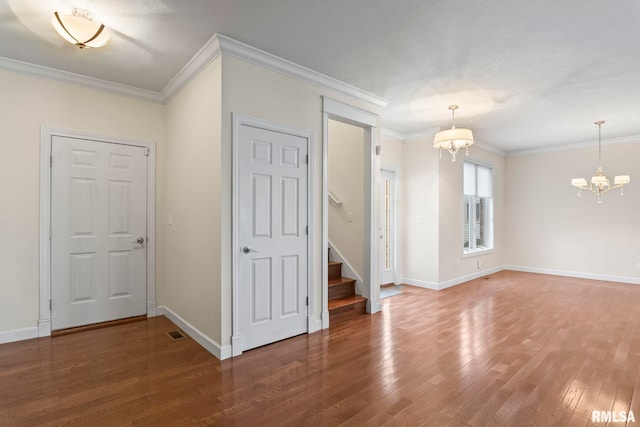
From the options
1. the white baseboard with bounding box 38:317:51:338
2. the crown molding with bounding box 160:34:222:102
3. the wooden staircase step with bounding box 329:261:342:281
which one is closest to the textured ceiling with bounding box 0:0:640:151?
the crown molding with bounding box 160:34:222:102

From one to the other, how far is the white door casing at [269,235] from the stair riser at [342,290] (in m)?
0.86

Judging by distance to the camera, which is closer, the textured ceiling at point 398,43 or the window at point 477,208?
the textured ceiling at point 398,43

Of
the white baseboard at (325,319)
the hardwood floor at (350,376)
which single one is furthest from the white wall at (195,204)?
the white baseboard at (325,319)

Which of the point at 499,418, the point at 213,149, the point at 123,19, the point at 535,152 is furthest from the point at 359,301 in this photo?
the point at 535,152

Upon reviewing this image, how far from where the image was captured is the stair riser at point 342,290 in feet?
14.0

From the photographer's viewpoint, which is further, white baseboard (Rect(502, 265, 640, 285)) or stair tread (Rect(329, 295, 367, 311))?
white baseboard (Rect(502, 265, 640, 285))

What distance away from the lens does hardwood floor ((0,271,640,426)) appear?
6.81 ft

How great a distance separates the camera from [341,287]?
4.36 m

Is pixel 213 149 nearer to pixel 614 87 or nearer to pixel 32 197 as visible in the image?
pixel 32 197

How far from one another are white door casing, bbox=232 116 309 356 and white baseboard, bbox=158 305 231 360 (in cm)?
12

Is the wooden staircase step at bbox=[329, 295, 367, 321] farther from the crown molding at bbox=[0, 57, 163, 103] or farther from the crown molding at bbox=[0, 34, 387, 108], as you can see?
the crown molding at bbox=[0, 57, 163, 103]

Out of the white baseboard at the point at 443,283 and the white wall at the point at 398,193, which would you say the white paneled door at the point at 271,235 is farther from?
the white baseboard at the point at 443,283

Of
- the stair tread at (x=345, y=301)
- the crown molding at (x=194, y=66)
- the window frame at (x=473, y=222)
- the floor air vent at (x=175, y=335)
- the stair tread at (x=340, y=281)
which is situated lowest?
the floor air vent at (x=175, y=335)

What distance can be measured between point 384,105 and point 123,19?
2995mm
